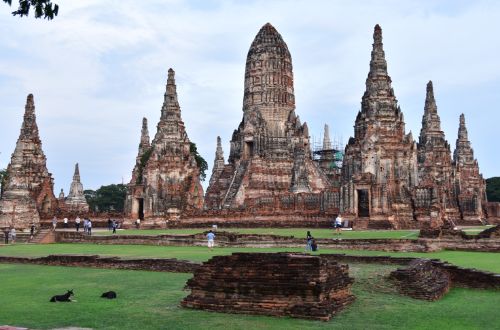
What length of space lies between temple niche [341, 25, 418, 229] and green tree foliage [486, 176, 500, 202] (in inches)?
1851

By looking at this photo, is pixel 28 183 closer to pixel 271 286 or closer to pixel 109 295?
pixel 109 295

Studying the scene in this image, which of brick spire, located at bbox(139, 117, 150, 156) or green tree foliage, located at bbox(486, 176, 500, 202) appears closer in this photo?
brick spire, located at bbox(139, 117, 150, 156)

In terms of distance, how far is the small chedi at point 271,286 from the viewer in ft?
30.1

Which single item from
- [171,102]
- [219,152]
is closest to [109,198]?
[219,152]

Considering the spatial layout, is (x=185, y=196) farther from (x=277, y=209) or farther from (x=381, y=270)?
(x=381, y=270)

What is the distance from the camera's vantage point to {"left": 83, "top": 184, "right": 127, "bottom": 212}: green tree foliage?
8338 cm

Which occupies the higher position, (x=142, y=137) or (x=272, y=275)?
(x=142, y=137)

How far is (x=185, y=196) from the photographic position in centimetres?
4281

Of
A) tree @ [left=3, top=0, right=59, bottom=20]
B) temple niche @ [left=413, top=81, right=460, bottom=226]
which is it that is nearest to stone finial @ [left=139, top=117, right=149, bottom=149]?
temple niche @ [left=413, top=81, right=460, bottom=226]

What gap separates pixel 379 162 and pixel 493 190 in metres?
52.4

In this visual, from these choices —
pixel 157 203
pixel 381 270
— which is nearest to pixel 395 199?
pixel 157 203

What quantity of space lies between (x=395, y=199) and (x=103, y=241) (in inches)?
652

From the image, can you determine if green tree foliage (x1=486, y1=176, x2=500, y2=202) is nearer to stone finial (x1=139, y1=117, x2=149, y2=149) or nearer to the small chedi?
stone finial (x1=139, y1=117, x2=149, y2=149)

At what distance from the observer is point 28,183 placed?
4388 cm
